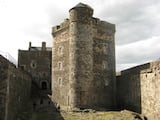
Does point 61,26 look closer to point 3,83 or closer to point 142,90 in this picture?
point 3,83

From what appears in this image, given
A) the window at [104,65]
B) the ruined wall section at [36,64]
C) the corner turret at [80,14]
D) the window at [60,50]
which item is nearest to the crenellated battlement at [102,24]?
the corner turret at [80,14]

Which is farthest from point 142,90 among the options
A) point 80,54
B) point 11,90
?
point 11,90

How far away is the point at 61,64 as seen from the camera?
29.9 meters

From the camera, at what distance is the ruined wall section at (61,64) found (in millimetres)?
28797

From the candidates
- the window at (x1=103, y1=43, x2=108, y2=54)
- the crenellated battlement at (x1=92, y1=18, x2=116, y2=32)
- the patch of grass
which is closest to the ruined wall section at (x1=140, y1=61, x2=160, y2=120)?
the window at (x1=103, y1=43, x2=108, y2=54)

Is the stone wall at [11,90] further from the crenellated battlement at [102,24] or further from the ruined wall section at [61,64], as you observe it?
the crenellated battlement at [102,24]

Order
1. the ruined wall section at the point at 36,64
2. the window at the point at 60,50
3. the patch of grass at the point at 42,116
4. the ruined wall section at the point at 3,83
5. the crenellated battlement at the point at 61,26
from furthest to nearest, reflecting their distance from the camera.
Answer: the ruined wall section at the point at 36,64
the window at the point at 60,50
the crenellated battlement at the point at 61,26
the patch of grass at the point at 42,116
the ruined wall section at the point at 3,83

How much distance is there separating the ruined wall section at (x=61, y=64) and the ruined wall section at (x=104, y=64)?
2.76m

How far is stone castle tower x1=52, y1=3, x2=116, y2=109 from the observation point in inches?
1085

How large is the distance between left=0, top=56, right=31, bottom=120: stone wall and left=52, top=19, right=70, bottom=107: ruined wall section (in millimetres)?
3466

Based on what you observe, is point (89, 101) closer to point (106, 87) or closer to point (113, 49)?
point (106, 87)

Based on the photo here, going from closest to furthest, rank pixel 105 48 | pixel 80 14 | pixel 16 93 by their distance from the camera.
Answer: pixel 16 93
pixel 80 14
pixel 105 48

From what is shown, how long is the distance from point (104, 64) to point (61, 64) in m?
4.38

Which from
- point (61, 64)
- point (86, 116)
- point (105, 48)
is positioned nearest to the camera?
point (86, 116)
